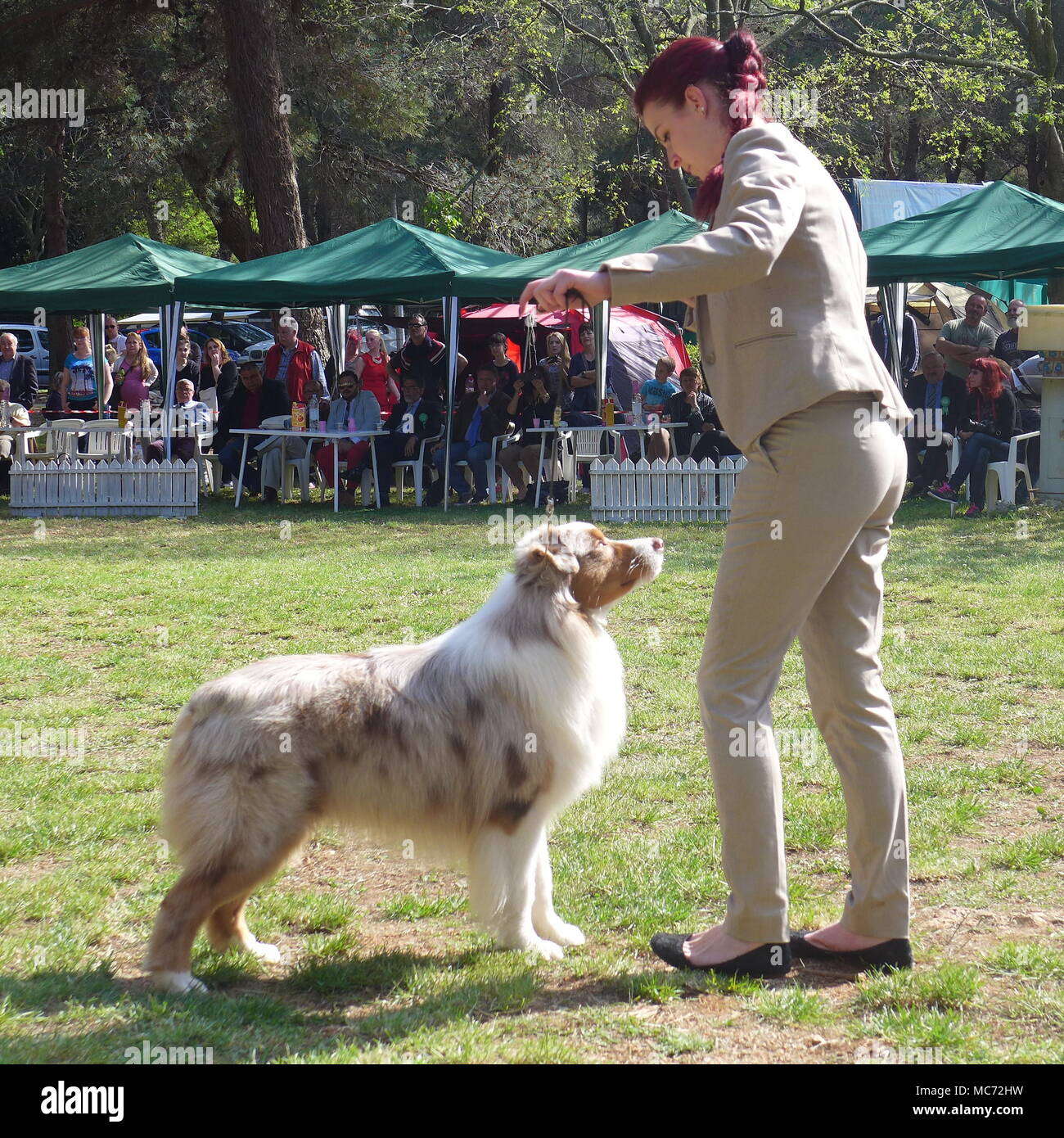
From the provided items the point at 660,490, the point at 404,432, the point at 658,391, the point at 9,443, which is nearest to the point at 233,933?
the point at 660,490

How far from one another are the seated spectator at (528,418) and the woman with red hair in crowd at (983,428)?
5019 mm

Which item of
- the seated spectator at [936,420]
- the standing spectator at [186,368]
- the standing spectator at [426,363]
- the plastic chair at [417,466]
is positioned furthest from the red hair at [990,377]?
the standing spectator at [186,368]

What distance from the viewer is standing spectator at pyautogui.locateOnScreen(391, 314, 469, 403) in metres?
16.5

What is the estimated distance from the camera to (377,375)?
17.8 meters

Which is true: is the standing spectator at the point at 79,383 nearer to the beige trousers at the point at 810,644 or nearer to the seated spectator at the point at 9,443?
the seated spectator at the point at 9,443

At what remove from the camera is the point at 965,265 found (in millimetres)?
14586

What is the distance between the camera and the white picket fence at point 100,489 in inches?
612

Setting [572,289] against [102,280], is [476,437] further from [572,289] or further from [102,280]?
[572,289]

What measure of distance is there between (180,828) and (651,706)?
11.4 ft

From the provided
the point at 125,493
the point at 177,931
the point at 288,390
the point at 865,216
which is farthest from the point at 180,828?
the point at 865,216

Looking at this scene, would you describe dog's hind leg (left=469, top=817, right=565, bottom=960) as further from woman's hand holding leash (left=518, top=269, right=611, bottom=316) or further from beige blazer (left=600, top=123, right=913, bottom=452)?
woman's hand holding leash (left=518, top=269, right=611, bottom=316)

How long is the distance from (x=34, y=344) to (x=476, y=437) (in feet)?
70.4
